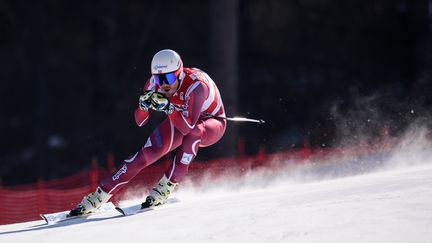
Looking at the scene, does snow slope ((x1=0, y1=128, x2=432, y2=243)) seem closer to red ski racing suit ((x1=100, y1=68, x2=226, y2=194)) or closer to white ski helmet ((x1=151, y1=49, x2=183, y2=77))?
red ski racing suit ((x1=100, y1=68, x2=226, y2=194))

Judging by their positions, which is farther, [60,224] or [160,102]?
[160,102]

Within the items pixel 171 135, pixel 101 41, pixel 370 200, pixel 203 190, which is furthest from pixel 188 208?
pixel 101 41

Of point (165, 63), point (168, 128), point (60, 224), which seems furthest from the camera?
point (168, 128)

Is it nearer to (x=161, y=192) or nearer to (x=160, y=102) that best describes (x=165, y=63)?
(x=160, y=102)

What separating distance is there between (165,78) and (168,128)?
1.84 ft

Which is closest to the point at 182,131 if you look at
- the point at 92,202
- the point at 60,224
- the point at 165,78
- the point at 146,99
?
the point at 146,99

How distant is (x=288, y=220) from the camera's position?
568 cm

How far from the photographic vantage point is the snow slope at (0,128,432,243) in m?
5.23

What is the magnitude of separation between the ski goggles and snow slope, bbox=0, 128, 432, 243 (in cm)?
122

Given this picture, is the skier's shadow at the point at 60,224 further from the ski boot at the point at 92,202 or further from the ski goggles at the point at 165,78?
the ski goggles at the point at 165,78

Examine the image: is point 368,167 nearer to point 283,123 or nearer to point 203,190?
point 203,190

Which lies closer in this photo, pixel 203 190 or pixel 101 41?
pixel 203 190

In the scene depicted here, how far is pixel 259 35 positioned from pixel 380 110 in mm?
5972

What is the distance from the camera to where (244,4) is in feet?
63.2
